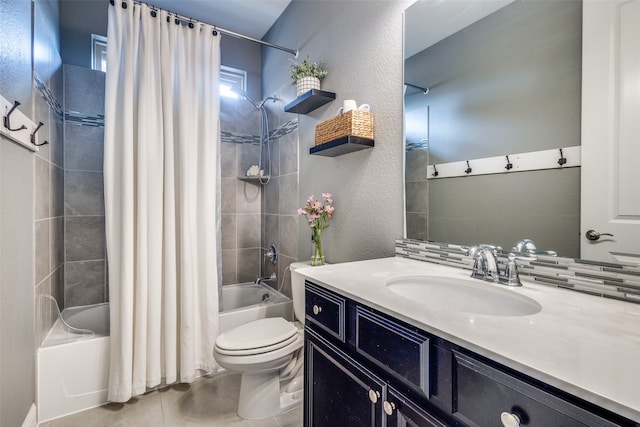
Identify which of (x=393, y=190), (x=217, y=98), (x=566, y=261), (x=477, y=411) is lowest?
(x=477, y=411)

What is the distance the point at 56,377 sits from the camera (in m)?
1.62

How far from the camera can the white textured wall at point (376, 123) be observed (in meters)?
1.51

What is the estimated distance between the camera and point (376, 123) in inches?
62.7

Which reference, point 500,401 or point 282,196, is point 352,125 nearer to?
point 282,196

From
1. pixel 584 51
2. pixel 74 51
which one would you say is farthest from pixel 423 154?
pixel 74 51

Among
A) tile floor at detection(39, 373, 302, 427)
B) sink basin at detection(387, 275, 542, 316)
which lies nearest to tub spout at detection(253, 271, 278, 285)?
tile floor at detection(39, 373, 302, 427)

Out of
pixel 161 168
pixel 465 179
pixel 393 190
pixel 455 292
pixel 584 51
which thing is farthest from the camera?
pixel 161 168

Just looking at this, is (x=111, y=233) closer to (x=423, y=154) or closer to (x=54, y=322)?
(x=54, y=322)

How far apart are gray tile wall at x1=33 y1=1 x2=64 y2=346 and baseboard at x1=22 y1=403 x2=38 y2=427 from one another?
320mm

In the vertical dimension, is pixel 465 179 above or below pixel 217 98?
below

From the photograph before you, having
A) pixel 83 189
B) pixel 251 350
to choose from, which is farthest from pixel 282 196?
pixel 83 189

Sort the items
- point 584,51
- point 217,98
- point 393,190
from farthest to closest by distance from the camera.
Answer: point 217,98
point 393,190
point 584,51

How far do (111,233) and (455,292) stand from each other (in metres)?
1.84

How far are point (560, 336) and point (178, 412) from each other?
6.22 ft
